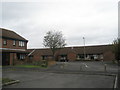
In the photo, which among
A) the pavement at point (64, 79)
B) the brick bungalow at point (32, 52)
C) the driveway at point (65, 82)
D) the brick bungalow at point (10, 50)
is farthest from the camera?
the brick bungalow at point (32, 52)

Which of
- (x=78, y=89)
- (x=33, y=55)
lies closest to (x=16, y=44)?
(x=33, y=55)

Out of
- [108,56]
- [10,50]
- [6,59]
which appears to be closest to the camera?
[6,59]

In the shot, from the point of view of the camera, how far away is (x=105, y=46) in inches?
2005

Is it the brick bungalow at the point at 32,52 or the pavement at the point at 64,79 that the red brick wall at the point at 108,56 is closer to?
the brick bungalow at the point at 32,52

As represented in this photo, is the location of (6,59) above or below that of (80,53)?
below

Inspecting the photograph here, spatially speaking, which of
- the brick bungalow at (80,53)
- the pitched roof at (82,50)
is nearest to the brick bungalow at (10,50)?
the brick bungalow at (80,53)

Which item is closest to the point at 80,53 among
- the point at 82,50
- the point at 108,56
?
the point at 82,50

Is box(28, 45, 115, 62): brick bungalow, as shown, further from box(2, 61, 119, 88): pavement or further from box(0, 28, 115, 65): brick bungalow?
box(2, 61, 119, 88): pavement

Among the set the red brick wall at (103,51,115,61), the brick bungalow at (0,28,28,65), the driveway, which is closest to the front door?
the brick bungalow at (0,28,28,65)

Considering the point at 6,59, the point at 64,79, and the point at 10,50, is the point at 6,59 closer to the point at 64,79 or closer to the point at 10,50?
the point at 10,50

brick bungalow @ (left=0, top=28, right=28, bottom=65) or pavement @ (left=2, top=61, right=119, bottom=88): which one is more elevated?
brick bungalow @ (left=0, top=28, right=28, bottom=65)

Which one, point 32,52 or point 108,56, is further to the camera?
point 32,52

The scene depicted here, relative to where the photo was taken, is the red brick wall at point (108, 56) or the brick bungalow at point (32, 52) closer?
the brick bungalow at point (32, 52)

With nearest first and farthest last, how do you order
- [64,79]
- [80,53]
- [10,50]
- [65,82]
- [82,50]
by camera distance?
[65,82] → [64,79] → [10,50] → [80,53] → [82,50]
